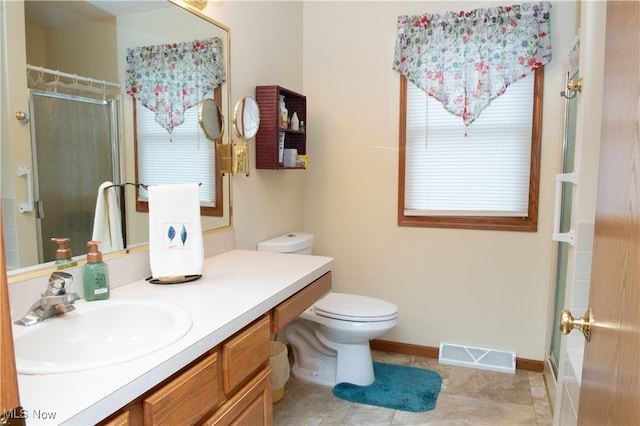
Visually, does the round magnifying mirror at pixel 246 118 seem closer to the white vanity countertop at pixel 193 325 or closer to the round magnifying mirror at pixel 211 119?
the round magnifying mirror at pixel 211 119

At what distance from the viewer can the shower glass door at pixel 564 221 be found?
2.44 metres

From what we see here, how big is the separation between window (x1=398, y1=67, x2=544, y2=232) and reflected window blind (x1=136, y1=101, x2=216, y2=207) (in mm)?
1385

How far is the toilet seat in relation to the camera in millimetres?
2480

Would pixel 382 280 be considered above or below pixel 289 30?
below

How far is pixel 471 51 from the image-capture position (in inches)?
109

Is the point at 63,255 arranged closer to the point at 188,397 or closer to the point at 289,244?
the point at 188,397

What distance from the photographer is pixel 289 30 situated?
296 cm

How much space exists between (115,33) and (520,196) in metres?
2.37

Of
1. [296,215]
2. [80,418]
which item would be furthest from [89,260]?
[296,215]

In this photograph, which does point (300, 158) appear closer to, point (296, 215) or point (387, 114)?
point (296, 215)

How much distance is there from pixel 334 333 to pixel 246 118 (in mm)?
1271

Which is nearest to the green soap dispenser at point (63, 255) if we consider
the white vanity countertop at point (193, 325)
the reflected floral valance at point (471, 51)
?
the white vanity countertop at point (193, 325)

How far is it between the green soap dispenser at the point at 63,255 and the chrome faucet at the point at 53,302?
131 mm

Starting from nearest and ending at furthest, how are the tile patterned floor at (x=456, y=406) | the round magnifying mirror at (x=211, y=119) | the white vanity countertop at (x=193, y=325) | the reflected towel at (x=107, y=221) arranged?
the white vanity countertop at (x=193, y=325), the reflected towel at (x=107, y=221), the round magnifying mirror at (x=211, y=119), the tile patterned floor at (x=456, y=406)
